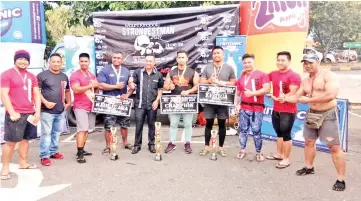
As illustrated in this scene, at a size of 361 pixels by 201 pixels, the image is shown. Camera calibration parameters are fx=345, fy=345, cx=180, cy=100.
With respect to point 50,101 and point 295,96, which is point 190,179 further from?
point 50,101

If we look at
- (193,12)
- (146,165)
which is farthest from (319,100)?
(193,12)

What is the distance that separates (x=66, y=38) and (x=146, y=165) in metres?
4.35

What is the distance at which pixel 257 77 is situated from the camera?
5.31 m

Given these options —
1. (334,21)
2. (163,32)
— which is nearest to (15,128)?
(163,32)

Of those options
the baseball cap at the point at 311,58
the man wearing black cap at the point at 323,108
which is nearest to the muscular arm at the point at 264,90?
the man wearing black cap at the point at 323,108

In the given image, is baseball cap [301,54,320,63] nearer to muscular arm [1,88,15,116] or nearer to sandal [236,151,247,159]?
sandal [236,151,247,159]

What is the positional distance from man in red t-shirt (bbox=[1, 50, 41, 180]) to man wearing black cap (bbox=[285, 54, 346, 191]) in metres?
3.66

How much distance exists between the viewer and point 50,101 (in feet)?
17.2

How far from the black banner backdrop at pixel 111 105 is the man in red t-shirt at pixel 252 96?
181 centimetres

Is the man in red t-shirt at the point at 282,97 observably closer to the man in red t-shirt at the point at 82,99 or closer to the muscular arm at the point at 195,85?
the muscular arm at the point at 195,85

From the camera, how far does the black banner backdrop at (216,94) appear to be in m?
5.46

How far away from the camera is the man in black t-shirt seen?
17.1 ft

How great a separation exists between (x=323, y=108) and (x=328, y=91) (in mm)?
286

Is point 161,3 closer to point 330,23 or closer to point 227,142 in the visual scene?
point 227,142
